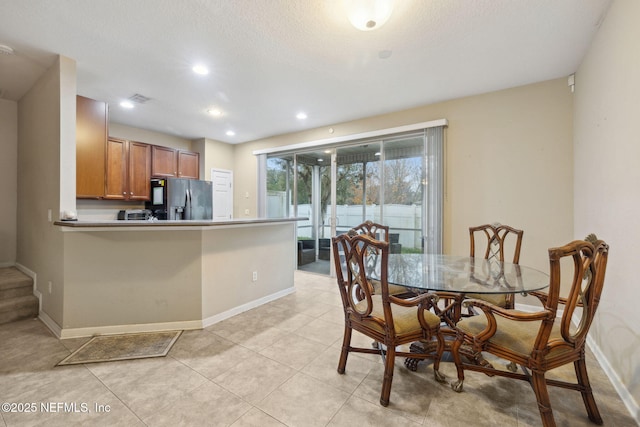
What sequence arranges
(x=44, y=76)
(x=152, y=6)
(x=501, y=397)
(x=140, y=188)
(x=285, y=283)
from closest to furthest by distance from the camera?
(x=501, y=397)
(x=152, y=6)
(x=44, y=76)
(x=285, y=283)
(x=140, y=188)

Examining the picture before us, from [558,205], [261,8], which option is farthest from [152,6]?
[558,205]

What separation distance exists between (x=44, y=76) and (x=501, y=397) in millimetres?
5120

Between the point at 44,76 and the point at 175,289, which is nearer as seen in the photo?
the point at 175,289

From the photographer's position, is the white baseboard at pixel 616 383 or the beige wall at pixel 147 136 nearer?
the white baseboard at pixel 616 383

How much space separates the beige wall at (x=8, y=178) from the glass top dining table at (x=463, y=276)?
500cm

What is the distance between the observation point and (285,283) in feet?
12.8

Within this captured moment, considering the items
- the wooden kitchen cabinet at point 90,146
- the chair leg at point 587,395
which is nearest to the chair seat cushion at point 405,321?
the chair leg at point 587,395

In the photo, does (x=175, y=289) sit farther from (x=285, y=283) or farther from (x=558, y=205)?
(x=558, y=205)

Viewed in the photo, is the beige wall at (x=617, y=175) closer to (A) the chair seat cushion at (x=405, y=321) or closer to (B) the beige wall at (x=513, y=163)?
(B) the beige wall at (x=513, y=163)

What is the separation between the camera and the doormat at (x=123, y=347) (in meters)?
2.23

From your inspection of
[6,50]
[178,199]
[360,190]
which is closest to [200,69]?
[6,50]

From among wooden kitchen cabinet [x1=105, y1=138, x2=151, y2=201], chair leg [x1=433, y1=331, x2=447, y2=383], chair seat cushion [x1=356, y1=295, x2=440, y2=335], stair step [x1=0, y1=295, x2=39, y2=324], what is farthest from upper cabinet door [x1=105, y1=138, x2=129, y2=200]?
chair leg [x1=433, y1=331, x2=447, y2=383]

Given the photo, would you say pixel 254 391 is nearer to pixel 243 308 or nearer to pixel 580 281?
pixel 243 308

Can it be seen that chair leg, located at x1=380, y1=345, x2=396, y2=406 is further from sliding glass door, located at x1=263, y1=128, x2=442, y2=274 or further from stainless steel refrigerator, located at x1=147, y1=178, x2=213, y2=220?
stainless steel refrigerator, located at x1=147, y1=178, x2=213, y2=220
